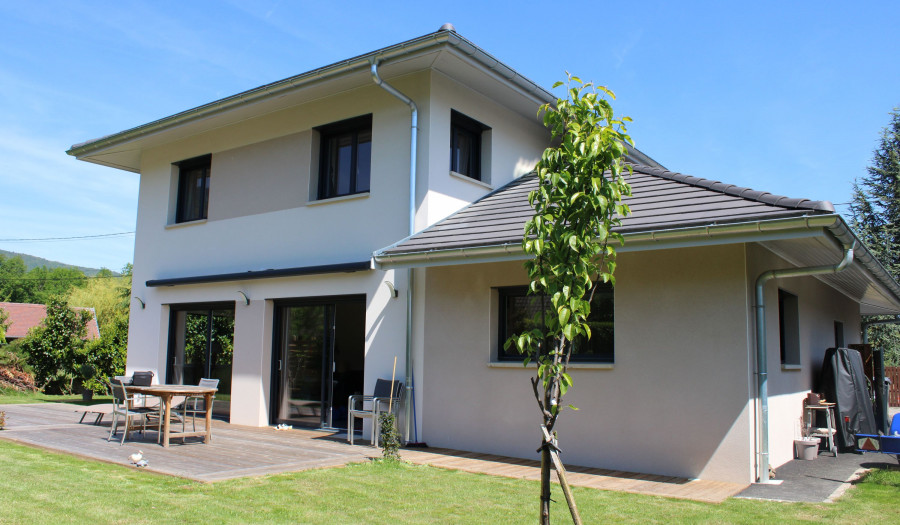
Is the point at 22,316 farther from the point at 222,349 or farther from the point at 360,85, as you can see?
the point at 360,85

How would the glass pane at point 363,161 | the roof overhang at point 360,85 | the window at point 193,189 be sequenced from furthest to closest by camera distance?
the window at point 193,189
the glass pane at point 363,161
the roof overhang at point 360,85

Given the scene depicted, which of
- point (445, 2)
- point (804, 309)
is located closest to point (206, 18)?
point (445, 2)

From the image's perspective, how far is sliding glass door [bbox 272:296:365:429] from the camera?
1167cm

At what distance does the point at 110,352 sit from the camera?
1788 cm

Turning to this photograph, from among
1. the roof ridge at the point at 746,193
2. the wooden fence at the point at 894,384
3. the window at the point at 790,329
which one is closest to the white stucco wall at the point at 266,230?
the roof ridge at the point at 746,193

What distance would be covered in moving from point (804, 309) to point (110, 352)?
15.9 metres

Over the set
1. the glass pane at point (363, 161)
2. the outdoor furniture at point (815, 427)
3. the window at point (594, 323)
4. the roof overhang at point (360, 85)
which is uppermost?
the roof overhang at point (360, 85)

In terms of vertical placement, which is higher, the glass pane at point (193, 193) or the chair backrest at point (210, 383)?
the glass pane at point (193, 193)

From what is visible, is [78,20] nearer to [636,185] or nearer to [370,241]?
[370,241]

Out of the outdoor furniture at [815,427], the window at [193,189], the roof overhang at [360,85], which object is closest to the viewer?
the roof overhang at [360,85]

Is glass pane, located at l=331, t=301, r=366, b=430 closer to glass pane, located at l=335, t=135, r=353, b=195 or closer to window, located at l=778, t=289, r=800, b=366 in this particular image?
glass pane, located at l=335, t=135, r=353, b=195

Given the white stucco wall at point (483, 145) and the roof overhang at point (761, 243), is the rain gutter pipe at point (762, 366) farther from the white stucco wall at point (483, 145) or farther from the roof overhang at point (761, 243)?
the white stucco wall at point (483, 145)

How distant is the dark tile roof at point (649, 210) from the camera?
733 cm

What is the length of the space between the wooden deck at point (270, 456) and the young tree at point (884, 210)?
62.8 ft
